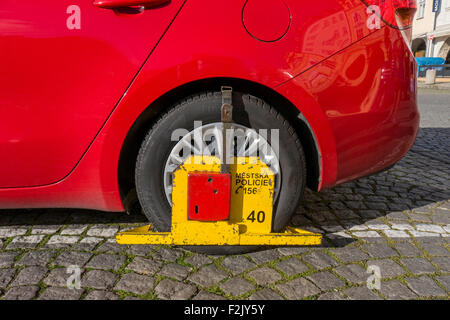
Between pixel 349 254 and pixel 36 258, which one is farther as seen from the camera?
pixel 349 254

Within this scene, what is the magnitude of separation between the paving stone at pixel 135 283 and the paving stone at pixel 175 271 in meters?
0.09

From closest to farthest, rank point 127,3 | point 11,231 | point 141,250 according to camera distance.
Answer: point 127,3, point 141,250, point 11,231

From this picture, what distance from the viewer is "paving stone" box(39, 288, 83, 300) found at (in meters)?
1.71

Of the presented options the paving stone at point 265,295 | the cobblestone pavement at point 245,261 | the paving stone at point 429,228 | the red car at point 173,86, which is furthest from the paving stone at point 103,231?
the paving stone at point 429,228

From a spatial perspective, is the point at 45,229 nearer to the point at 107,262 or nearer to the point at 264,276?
the point at 107,262

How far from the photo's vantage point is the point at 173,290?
5.82 ft

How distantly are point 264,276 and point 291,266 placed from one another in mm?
188

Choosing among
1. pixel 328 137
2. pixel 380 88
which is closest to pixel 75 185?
pixel 328 137

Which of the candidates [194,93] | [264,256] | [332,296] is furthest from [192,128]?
[332,296]

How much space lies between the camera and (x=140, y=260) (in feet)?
6.63

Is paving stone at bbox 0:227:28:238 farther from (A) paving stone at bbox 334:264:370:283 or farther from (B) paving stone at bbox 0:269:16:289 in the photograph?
(A) paving stone at bbox 334:264:370:283

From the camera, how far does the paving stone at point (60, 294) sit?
1705 mm

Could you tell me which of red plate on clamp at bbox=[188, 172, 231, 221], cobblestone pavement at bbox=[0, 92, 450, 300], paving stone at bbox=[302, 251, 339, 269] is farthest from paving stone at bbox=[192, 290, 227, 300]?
paving stone at bbox=[302, 251, 339, 269]
